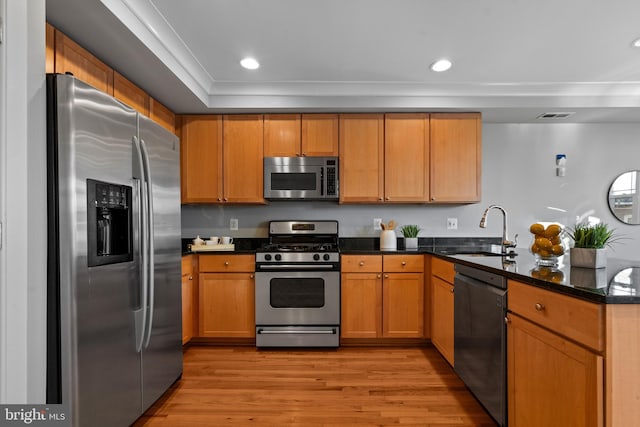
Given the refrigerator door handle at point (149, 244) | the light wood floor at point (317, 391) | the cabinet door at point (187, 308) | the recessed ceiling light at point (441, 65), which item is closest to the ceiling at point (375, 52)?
the recessed ceiling light at point (441, 65)

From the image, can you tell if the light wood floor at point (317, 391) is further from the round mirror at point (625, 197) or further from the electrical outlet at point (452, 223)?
the round mirror at point (625, 197)

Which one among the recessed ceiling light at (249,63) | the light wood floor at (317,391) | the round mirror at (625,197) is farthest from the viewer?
the round mirror at (625,197)

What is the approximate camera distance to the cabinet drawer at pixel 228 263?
3324 mm

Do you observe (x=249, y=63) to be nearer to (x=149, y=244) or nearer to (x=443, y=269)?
(x=149, y=244)

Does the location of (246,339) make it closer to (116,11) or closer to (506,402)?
(506,402)

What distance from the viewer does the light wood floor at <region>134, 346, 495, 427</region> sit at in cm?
213

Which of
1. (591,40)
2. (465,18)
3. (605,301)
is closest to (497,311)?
(605,301)

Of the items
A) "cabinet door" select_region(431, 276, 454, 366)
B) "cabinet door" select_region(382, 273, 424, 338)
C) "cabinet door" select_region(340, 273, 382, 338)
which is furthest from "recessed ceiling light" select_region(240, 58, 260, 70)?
"cabinet door" select_region(431, 276, 454, 366)

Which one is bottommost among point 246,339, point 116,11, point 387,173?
point 246,339

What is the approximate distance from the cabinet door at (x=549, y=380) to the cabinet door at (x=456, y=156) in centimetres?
196

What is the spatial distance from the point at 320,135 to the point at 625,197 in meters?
3.33

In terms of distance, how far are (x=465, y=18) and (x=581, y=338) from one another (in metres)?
1.92

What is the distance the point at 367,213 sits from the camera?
3900 millimetres

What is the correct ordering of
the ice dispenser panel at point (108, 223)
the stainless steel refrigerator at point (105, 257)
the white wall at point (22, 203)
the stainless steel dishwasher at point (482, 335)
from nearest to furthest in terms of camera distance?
the white wall at point (22, 203) → the stainless steel refrigerator at point (105, 257) → the ice dispenser panel at point (108, 223) → the stainless steel dishwasher at point (482, 335)
